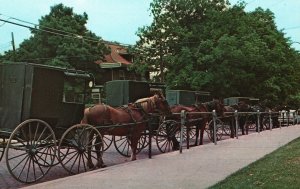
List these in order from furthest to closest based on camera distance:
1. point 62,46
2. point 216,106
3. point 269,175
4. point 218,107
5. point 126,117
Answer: point 62,46, point 218,107, point 216,106, point 126,117, point 269,175

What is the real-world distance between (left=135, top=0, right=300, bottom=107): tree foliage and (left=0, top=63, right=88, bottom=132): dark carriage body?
26.6 metres

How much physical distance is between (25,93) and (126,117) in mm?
4060

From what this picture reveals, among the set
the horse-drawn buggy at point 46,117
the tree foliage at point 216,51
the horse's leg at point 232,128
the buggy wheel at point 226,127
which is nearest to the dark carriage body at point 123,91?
the horse-drawn buggy at point 46,117

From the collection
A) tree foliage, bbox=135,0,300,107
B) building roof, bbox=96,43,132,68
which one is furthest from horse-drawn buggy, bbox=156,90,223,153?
building roof, bbox=96,43,132,68

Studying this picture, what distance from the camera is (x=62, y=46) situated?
41.8m

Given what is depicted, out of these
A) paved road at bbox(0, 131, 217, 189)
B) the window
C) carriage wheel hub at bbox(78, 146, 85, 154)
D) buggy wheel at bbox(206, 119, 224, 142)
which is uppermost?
the window

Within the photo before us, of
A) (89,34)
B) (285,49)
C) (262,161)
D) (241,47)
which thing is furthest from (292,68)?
(262,161)

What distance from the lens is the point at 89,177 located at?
1011 cm

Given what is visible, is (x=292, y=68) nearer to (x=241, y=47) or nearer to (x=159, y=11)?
(x=241, y=47)

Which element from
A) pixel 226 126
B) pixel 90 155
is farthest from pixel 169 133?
pixel 226 126

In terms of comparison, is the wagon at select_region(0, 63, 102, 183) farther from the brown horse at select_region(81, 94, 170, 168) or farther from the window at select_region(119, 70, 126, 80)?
the window at select_region(119, 70, 126, 80)

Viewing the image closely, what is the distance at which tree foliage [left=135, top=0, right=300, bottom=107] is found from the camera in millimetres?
37656

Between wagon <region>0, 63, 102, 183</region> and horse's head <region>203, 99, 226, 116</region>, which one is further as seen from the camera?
horse's head <region>203, 99, 226, 116</region>

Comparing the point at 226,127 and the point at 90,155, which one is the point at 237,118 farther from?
the point at 90,155
